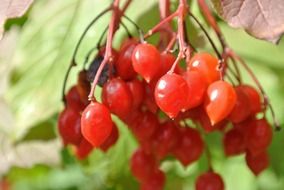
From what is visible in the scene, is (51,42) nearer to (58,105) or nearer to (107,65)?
(58,105)

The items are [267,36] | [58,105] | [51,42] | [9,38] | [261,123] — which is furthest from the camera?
[9,38]

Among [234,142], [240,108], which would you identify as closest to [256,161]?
[234,142]

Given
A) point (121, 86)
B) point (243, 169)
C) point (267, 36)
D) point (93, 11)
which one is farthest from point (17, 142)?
point (267, 36)

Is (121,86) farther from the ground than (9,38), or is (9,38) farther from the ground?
(121,86)

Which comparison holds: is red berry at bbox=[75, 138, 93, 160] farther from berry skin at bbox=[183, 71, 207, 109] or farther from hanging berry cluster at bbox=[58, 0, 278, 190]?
berry skin at bbox=[183, 71, 207, 109]

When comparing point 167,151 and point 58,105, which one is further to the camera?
point 58,105

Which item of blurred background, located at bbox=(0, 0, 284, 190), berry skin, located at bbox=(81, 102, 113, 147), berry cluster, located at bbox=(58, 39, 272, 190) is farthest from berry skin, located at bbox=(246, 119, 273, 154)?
blurred background, located at bbox=(0, 0, 284, 190)

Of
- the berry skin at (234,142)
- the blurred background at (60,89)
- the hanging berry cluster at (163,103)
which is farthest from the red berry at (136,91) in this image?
the blurred background at (60,89)
